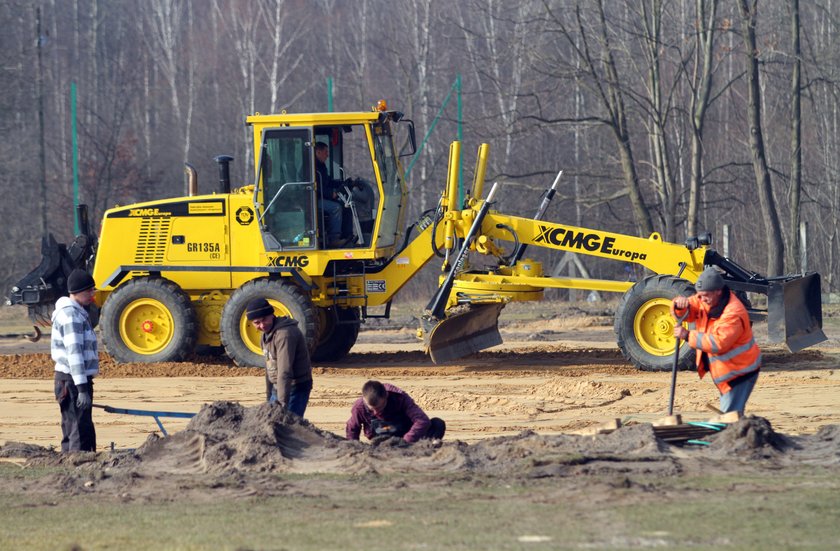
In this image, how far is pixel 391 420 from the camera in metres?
9.88

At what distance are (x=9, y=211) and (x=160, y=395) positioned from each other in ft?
69.9

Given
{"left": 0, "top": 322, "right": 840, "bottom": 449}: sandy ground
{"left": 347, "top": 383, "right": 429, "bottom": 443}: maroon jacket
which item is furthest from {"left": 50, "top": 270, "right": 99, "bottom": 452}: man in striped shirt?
{"left": 347, "top": 383, "right": 429, "bottom": 443}: maroon jacket

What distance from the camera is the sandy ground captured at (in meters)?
12.0

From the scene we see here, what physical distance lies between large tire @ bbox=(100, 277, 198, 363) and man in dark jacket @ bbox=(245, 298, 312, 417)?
576 centimetres

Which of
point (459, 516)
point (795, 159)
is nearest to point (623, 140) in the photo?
point (795, 159)

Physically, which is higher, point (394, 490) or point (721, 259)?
point (721, 259)

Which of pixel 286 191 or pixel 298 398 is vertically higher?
pixel 286 191

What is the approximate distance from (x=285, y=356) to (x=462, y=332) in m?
5.95

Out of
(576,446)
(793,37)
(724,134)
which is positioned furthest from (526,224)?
(724,134)

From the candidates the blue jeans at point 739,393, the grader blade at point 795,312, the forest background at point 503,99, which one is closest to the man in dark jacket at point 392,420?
the blue jeans at point 739,393

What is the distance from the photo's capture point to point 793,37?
2395 cm

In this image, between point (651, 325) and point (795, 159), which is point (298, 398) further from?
point (795, 159)

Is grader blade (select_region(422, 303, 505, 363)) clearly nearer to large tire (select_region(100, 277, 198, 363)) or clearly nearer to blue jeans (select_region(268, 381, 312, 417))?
large tire (select_region(100, 277, 198, 363))

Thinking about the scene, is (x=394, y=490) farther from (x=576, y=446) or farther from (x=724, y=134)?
(x=724, y=134)
